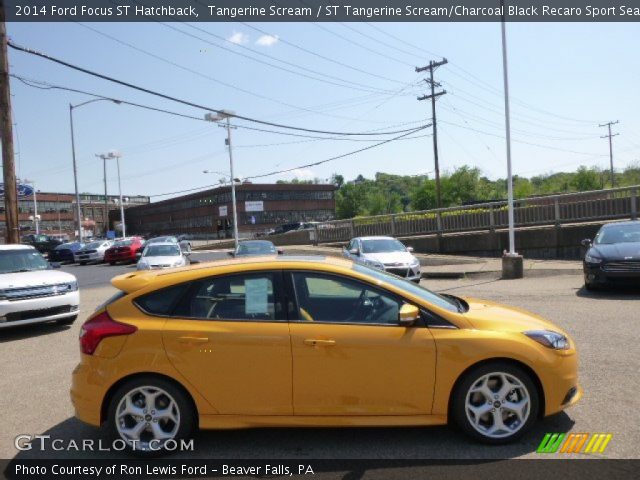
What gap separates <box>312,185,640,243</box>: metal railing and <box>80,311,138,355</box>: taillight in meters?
16.4

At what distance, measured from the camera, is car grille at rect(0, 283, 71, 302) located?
873 centimetres

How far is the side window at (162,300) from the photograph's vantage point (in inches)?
162

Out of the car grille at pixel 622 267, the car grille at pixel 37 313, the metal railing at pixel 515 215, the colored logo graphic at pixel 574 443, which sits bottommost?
the colored logo graphic at pixel 574 443

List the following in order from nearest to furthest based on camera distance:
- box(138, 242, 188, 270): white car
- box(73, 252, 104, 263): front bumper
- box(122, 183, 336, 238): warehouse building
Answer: box(138, 242, 188, 270): white car → box(73, 252, 104, 263): front bumper → box(122, 183, 336, 238): warehouse building

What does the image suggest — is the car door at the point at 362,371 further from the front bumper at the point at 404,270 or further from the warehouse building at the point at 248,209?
the warehouse building at the point at 248,209

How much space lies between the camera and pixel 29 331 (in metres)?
9.65

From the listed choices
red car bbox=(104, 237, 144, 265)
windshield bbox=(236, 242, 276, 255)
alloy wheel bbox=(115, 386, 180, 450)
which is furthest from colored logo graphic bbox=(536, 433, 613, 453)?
red car bbox=(104, 237, 144, 265)

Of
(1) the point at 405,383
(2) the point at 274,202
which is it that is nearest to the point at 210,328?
(1) the point at 405,383

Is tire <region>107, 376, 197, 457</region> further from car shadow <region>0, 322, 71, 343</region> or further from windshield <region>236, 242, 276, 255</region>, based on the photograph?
windshield <region>236, 242, 276, 255</region>

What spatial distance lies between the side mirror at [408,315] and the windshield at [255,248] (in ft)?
45.8

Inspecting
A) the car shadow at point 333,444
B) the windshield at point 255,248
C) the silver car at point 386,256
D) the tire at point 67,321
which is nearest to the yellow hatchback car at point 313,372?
the car shadow at point 333,444

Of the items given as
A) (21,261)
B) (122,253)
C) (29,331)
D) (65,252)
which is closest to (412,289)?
(29,331)

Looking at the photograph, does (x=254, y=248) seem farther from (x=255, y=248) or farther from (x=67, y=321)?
(x=67, y=321)

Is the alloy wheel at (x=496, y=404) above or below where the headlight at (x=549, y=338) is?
below
